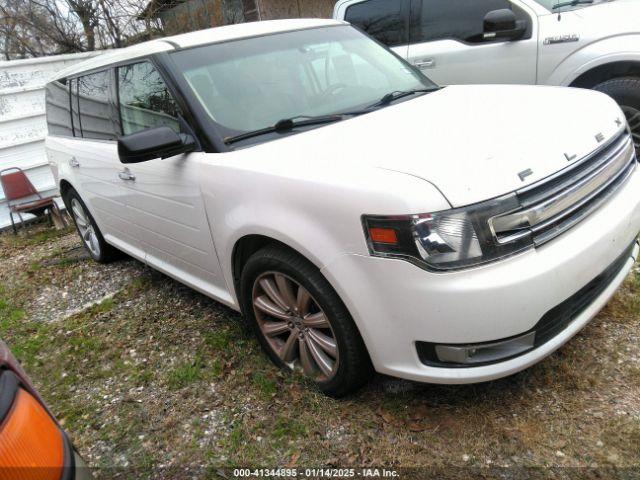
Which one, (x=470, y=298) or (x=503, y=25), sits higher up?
(x=503, y=25)

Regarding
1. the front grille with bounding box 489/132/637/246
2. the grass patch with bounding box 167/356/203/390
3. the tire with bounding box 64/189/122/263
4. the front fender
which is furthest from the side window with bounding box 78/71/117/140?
the front fender

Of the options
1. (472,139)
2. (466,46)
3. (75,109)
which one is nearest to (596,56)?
(466,46)

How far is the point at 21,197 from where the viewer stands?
6953 mm

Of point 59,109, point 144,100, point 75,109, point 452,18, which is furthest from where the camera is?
point 452,18

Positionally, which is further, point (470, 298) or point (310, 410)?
point (310, 410)

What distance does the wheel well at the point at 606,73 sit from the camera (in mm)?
3926

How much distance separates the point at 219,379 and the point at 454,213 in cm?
174

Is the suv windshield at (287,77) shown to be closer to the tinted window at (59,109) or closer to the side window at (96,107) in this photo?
the side window at (96,107)

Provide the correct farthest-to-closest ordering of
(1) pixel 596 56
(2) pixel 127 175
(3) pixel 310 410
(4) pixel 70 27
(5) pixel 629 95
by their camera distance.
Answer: (4) pixel 70 27 → (1) pixel 596 56 → (5) pixel 629 95 → (2) pixel 127 175 → (3) pixel 310 410

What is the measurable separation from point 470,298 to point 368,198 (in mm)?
523

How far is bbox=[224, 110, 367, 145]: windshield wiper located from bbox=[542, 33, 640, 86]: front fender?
2.63m

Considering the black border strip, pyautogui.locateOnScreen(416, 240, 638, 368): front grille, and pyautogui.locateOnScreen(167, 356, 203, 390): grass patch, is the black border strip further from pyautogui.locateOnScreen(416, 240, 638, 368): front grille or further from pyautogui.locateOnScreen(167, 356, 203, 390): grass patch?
pyautogui.locateOnScreen(167, 356, 203, 390): grass patch

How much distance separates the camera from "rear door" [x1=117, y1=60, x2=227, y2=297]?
2.74 metres

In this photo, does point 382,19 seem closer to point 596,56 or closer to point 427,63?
point 427,63
